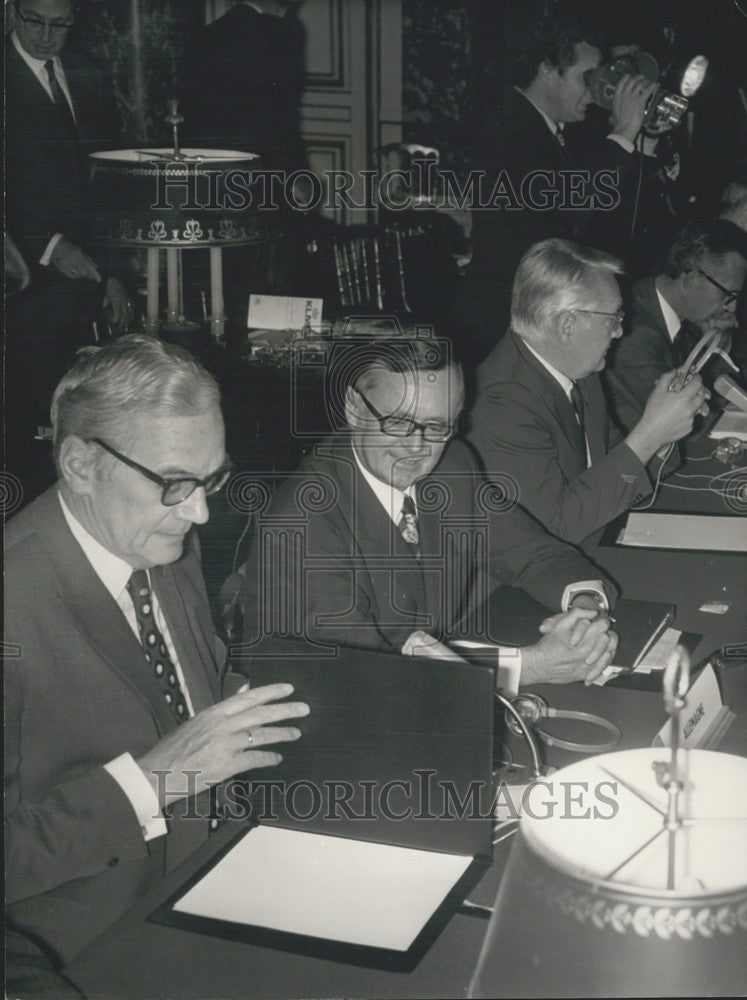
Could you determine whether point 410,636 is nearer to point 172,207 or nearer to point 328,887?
point 328,887

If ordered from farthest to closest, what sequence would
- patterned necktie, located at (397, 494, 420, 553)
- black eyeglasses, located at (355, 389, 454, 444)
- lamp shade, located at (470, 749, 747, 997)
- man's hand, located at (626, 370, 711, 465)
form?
man's hand, located at (626, 370, 711, 465) < patterned necktie, located at (397, 494, 420, 553) < black eyeglasses, located at (355, 389, 454, 444) < lamp shade, located at (470, 749, 747, 997)

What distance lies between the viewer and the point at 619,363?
3.64 m

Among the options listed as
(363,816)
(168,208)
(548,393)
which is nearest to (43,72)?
(168,208)

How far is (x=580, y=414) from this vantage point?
9.75 feet

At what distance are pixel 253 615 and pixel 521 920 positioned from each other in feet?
4.10

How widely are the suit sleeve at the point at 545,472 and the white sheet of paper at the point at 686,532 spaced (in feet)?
0.22

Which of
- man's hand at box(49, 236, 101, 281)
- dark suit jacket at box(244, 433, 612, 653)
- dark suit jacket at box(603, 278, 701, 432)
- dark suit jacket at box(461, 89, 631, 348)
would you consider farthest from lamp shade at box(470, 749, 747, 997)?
dark suit jacket at box(461, 89, 631, 348)

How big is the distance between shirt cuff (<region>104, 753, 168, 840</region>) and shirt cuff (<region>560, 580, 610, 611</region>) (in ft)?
3.33

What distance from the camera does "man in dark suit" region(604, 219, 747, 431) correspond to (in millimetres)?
Result: 3629

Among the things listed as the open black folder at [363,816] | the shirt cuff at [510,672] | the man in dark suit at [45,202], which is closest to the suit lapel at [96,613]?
the open black folder at [363,816]

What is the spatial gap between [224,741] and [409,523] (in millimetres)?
869

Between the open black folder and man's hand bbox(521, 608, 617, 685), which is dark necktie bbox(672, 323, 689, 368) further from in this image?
the open black folder

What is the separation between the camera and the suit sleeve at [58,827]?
Result: 1259 millimetres

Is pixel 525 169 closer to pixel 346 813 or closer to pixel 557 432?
pixel 557 432
